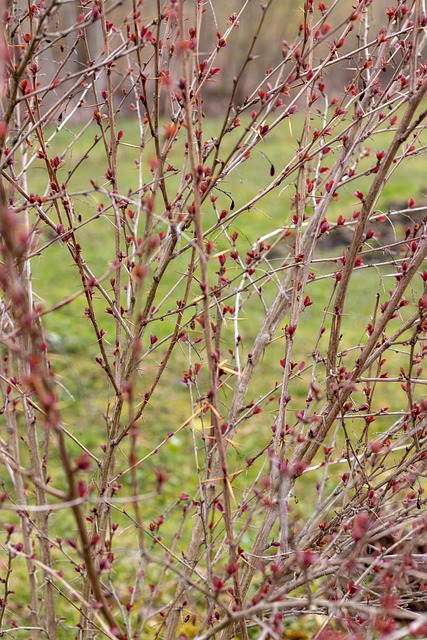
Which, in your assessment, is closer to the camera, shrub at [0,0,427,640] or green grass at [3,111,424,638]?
shrub at [0,0,427,640]

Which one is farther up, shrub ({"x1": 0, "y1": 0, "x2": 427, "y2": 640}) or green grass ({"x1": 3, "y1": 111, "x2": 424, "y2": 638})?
green grass ({"x1": 3, "y1": 111, "x2": 424, "y2": 638})

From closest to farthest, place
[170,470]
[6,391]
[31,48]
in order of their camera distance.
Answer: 1. [31,48]
2. [6,391]
3. [170,470]

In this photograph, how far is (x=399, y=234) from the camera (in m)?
11.7

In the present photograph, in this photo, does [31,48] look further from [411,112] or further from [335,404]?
[335,404]

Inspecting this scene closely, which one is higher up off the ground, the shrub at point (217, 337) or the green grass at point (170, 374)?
Answer: the green grass at point (170, 374)

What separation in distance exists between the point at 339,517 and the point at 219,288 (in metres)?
0.95

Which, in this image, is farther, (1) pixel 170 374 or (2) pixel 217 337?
(1) pixel 170 374

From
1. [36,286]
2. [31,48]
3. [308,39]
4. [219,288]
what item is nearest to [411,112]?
[308,39]

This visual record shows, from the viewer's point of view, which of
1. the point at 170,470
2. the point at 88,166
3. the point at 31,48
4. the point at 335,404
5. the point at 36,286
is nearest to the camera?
the point at 31,48

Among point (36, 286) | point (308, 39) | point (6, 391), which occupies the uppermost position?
point (36, 286)

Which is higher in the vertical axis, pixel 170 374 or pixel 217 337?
pixel 170 374

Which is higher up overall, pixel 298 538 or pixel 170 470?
pixel 170 470

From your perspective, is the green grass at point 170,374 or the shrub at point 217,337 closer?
the shrub at point 217,337

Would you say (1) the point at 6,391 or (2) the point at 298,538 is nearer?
(2) the point at 298,538
